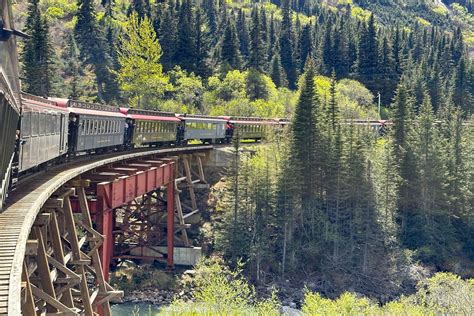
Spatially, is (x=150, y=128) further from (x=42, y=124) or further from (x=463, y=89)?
(x=463, y=89)

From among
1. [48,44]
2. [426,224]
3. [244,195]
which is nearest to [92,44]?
[48,44]

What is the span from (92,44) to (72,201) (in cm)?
6406

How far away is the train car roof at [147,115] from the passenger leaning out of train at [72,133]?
10.1m

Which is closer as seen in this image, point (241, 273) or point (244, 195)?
point (241, 273)

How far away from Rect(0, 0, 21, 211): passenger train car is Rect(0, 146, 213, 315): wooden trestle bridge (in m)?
0.88

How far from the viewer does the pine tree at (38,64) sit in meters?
59.6

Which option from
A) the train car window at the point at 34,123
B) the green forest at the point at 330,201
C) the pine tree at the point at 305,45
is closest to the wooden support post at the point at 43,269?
the train car window at the point at 34,123

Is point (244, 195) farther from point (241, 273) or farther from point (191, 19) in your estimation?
point (191, 19)

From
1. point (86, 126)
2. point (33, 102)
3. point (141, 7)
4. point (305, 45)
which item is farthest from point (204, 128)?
point (305, 45)

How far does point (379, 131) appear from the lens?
72500 millimetres

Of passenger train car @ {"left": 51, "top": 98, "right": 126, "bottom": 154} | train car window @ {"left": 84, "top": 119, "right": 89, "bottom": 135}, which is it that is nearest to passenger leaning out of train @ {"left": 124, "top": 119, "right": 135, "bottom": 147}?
passenger train car @ {"left": 51, "top": 98, "right": 126, "bottom": 154}

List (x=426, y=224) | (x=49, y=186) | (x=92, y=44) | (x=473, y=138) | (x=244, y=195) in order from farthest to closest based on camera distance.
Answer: (x=92, y=44)
(x=473, y=138)
(x=426, y=224)
(x=244, y=195)
(x=49, y=186)

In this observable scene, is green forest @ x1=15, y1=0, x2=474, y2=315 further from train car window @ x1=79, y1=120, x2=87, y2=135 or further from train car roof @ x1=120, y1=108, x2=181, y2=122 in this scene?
train car window @ x1=79, y1=120, x2=87, y2=135

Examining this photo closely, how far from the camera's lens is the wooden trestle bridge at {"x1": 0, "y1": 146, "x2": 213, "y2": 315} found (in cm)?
1128
